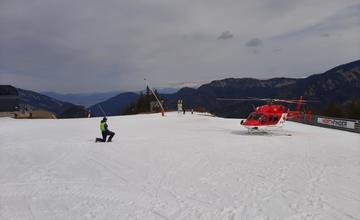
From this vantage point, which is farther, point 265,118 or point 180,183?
point 265,118

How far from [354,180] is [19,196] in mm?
10270

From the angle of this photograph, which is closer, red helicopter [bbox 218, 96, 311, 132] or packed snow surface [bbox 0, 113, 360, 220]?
packed snow surface [bbox 0, 113, 360, 220]

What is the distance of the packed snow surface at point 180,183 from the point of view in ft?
24.2

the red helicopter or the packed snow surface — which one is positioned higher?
the red helicopter

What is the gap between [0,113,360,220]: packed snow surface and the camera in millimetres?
7391

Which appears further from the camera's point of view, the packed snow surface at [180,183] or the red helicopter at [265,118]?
the red helicopter at [265,118]

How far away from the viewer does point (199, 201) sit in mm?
8086

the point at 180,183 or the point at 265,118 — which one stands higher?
the point at 265,118

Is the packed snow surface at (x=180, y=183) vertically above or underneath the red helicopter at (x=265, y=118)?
underneath

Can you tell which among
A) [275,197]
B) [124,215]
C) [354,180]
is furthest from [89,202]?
[354,180]

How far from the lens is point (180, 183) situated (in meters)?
9.86

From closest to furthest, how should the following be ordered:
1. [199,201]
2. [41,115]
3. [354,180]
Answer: [199,201]
[354,180]
[41,115]

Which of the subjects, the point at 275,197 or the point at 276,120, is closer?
the point at 275,197

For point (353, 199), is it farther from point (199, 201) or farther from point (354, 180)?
point (199, 201)
